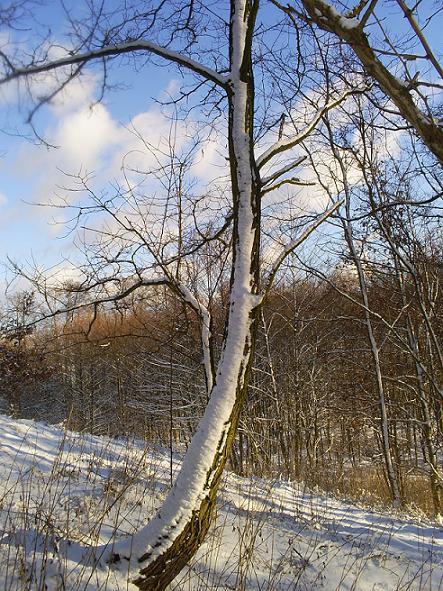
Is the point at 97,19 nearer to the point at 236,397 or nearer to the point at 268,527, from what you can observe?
the point at 236,397

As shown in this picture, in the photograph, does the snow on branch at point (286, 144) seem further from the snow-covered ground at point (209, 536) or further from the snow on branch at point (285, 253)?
the snow-covered ground at point (209, 536)

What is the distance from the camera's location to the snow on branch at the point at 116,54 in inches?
111

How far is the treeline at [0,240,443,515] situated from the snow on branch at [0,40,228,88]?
1773mm

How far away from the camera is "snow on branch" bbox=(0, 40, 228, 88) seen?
282 centimetres

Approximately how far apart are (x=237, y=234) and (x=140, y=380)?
615 inches

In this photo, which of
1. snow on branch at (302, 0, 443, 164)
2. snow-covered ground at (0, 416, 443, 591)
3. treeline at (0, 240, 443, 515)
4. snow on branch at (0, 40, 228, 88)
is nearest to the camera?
snow on branch at (302, 0, 443, 164)

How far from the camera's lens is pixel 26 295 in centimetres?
407

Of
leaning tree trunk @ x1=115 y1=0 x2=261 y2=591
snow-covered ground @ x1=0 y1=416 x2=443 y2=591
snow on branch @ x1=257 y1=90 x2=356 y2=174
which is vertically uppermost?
snow on branch @ x1=257 y1=90 x2=356 y2=174

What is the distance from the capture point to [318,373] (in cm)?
1351

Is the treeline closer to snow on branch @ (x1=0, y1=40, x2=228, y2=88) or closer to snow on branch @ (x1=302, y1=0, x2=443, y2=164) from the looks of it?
snow on branch @ (x1=0, y1=40, x2=228, y2=88)

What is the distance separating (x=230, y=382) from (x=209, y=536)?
1.44 meters

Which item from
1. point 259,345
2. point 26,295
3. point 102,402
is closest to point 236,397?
point 26,295

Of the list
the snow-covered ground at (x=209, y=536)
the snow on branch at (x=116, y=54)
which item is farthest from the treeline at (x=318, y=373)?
the snow on branch at (x=116, y=54)

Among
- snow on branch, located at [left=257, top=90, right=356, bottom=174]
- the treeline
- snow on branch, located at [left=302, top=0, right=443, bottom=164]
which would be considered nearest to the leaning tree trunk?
snow on branch, located at [left=257, top=90, right=356, bottom=174]
